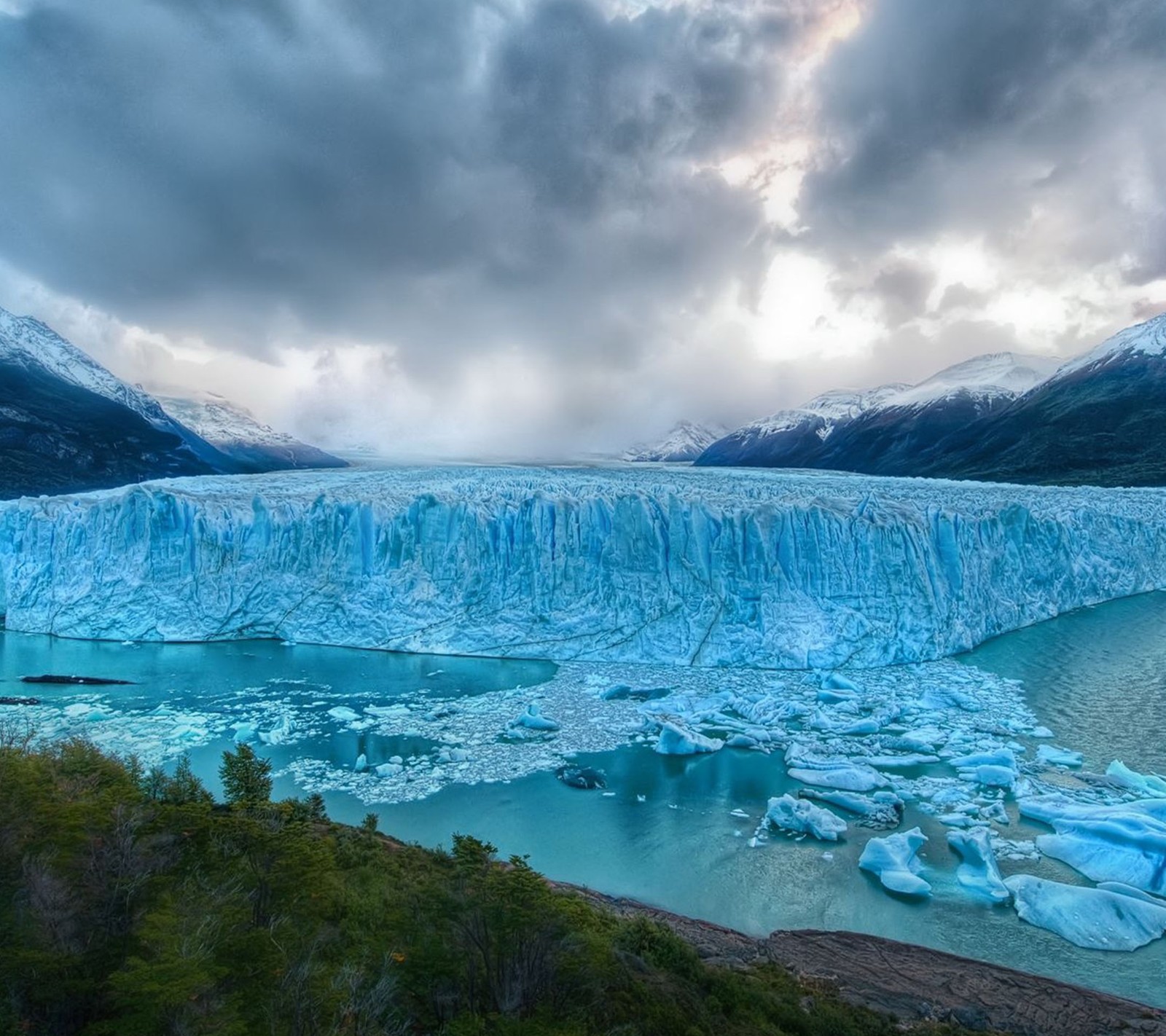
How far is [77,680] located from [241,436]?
70748mm

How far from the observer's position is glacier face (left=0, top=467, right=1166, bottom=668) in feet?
54.6

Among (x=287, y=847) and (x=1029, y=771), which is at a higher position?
(x=287, y=847)

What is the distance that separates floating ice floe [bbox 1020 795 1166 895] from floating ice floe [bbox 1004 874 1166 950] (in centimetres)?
32

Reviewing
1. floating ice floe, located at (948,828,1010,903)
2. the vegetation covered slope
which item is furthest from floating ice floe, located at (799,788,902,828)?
the vegetation covered slope

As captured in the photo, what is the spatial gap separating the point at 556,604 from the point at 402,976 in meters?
13.0

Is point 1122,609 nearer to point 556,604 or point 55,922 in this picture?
point 556,604

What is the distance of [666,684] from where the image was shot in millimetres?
14492

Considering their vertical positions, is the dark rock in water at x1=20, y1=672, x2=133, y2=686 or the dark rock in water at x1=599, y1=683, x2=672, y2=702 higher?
the dark rock in water at x1=20, y1=672, x2=133, y2=686

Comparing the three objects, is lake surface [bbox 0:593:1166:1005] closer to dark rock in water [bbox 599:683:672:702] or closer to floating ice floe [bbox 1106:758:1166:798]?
floating ice floe [bbox 1106:758:1166:798]

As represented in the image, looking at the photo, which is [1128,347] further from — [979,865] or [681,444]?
[979,865]

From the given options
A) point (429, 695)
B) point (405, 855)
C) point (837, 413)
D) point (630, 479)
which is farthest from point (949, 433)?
point (405, 855)

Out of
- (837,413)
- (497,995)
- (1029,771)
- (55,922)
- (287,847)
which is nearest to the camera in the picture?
(55,922)

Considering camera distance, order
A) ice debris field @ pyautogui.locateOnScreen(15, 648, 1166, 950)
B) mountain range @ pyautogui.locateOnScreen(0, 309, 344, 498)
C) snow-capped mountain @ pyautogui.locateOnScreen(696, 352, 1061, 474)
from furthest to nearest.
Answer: snow-capped mountain @ pyautogui.locateOnScreen(696, 352, 1061, 474) < mountain range @ pyautogui.locateOnScreen(0, 309, 344, 498) < ice debris field @ pyautogui.locateOnScreen(15, 648, 1166, 950)

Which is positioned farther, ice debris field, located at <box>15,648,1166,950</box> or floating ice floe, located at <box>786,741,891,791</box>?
floating ice floe, located at <box>786,741,891,791</box>
